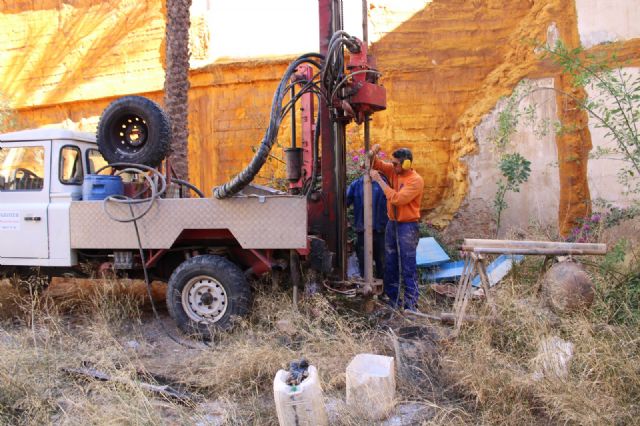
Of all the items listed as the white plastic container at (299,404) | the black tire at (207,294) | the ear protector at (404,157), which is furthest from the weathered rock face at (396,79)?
the white plastic container at (299,404)

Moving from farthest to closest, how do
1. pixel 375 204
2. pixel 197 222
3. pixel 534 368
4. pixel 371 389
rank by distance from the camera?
1. pixel 375 204
2. pixel 197 222
3. pixel 534 368
4. pixel 371 389

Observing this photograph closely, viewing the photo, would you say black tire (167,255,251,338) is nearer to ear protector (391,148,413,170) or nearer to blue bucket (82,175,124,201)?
blue bucket (82,175,124,201)

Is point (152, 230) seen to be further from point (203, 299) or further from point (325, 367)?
point (325, 367)

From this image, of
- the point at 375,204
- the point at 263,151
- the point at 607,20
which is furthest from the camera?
the point at 607,20

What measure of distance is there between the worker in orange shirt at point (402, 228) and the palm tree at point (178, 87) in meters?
3.69

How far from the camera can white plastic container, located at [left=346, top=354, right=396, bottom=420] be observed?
12.0 feet

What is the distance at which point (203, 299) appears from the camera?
572 cm

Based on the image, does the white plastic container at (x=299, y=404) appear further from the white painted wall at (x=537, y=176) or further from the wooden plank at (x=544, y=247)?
the white painted wall at (x=537, y=176)

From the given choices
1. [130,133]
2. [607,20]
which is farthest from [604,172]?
[130,133]

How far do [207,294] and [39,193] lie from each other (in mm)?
2365

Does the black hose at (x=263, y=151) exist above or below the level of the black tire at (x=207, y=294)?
above

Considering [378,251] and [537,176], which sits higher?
[537,176]

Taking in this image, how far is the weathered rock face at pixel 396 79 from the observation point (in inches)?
387

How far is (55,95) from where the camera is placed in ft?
48.4
